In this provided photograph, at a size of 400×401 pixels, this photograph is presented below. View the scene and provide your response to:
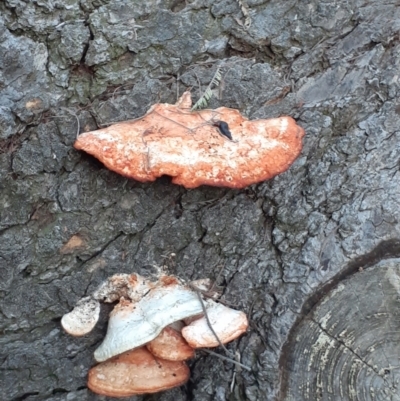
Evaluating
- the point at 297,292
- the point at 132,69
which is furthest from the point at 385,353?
the point at 132,69

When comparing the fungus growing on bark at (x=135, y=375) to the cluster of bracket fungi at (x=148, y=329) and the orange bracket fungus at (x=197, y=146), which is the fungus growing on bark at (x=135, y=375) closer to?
the cluster of bracket fungi at (x=148, y=329)

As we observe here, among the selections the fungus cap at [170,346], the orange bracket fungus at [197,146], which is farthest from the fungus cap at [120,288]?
the orange bracket fungus at [197,146]

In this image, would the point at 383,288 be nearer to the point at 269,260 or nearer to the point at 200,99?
the point at 269,260

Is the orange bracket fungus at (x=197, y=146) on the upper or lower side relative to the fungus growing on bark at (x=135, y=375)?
upper

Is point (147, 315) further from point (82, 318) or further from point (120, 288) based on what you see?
point (82, 318)

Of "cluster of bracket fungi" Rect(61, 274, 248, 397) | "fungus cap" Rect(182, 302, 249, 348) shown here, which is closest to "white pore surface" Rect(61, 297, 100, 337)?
"cluster of bracket fungi" Rect(61, 274, 248, 397)

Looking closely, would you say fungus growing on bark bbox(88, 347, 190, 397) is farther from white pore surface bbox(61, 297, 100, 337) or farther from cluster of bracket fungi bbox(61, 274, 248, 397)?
white pore surface bbox(61, 297, 100, 337)
